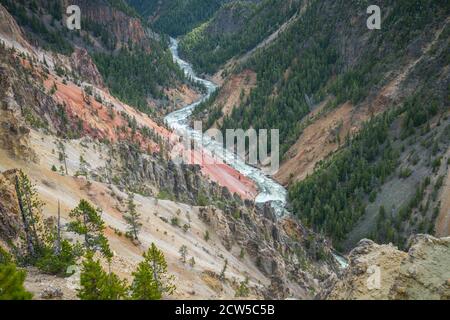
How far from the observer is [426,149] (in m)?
82.6

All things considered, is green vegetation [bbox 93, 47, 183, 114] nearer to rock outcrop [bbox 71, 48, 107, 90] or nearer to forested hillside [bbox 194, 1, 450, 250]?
rock outcrop [bbox 71, 48, 107, 90]

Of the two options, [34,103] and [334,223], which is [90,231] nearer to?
[34,103]

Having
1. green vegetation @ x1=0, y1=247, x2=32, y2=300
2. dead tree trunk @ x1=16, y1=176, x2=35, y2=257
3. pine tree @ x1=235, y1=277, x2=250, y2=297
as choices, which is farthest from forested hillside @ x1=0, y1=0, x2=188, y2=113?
green vegetation @ x1=0, y1=247, x2=32, y2=300

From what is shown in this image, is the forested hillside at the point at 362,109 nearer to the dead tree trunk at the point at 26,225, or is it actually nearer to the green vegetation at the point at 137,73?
the green vegetation at the point at 137,73

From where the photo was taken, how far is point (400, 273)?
22219 millimetres

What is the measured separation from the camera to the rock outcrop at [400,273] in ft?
70.1

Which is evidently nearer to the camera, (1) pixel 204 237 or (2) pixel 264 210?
(1) pixel 204 237

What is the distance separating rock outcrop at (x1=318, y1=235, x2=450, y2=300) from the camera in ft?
70.1

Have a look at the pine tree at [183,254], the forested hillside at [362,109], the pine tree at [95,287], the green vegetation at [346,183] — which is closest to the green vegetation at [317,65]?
the forested hillside at [362,109]

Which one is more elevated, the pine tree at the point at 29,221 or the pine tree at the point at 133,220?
the pine tree at the point at 29,221

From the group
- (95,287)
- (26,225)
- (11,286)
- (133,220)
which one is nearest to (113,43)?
(133,220)

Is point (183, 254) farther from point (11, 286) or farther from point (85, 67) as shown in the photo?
point (85, 67)

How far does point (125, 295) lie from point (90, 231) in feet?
27.4

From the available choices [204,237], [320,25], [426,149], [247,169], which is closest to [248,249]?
[204,237]
